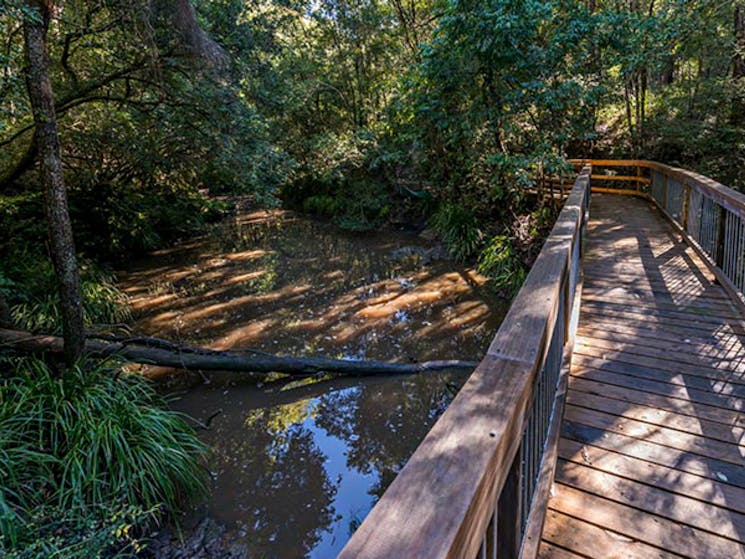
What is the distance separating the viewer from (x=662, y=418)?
2.67m

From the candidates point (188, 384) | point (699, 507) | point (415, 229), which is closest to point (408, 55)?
point (415, 229)

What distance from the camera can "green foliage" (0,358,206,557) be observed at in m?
2.90

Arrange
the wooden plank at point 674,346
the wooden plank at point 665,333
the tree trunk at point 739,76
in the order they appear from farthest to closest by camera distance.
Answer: the tree trunk at point 739,76 < the wooden plank at point 665,333 < the wooden plank at point 674,346

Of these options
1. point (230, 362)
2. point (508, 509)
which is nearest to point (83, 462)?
point (230, 362)

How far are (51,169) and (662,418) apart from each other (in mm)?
5142

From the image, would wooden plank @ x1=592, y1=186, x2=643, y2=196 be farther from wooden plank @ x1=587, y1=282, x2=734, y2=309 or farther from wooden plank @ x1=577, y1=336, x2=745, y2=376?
wooden plank @ x1=577, y1=336, x2=745, y2=376

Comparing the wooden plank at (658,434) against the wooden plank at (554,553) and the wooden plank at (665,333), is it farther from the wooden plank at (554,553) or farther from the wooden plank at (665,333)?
the wooden plank at (665,333)

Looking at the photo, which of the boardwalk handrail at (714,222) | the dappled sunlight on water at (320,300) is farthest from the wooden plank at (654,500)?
the dappled sunlight on water at (320,300)

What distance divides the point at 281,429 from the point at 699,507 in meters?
4.08

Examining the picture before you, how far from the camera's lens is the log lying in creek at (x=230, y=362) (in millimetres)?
5488

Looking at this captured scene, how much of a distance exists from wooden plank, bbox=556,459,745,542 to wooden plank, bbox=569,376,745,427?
2.50 feet

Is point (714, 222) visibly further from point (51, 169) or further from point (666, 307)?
point (51, 169)

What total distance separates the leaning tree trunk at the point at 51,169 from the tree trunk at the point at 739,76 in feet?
40.1

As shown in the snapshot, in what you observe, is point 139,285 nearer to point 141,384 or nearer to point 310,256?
point 310,256
